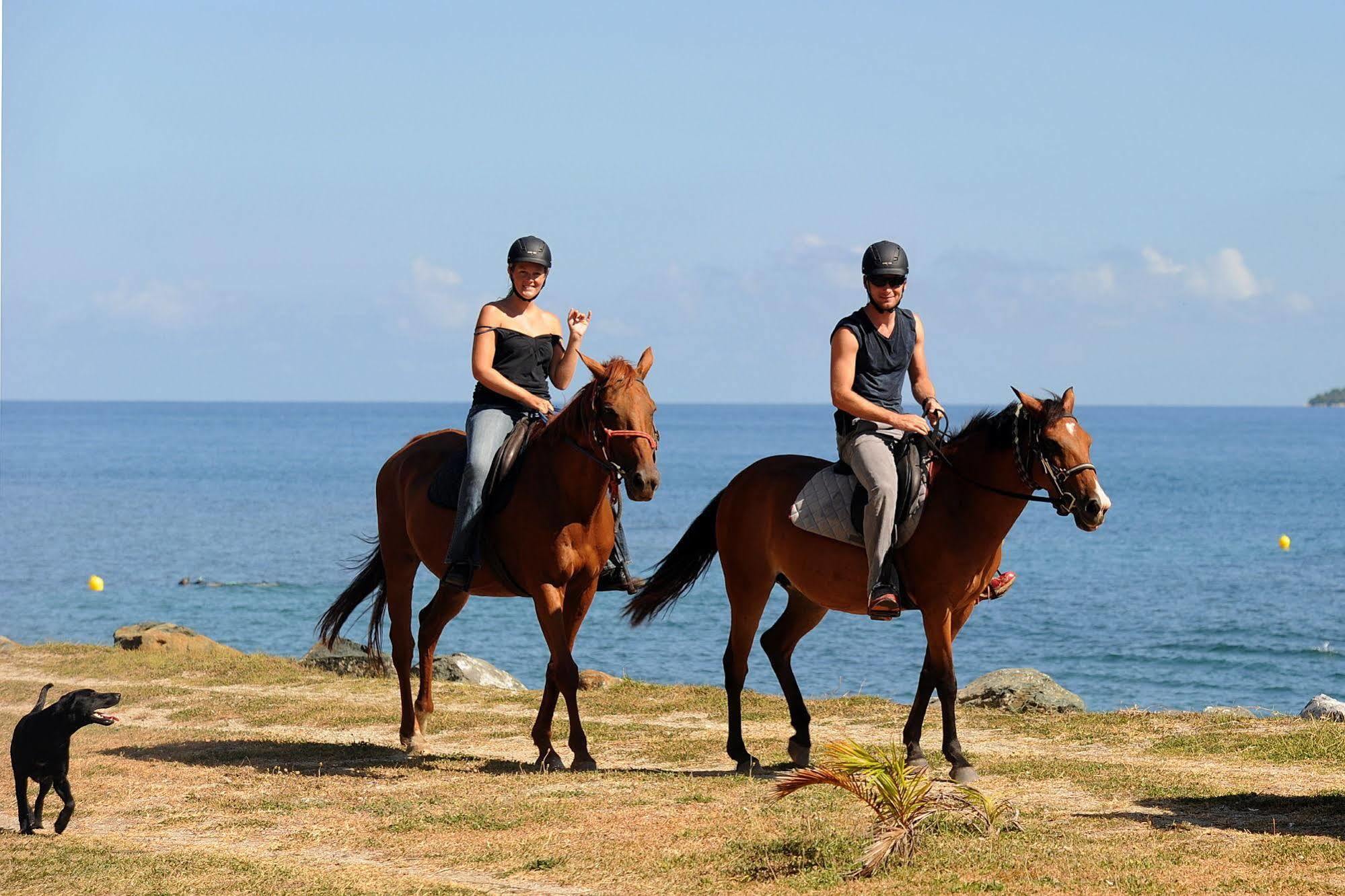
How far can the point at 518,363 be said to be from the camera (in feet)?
35.5

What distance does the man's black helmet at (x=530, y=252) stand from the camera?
10.7 meters

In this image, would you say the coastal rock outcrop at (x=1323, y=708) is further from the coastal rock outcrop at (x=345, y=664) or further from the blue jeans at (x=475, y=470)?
the coastal rock outcrop at (x=345, y=664)

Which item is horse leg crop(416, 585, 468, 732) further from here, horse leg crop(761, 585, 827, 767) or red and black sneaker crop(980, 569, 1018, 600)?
red and black sneaker crop(980, 569, 1018, 600)

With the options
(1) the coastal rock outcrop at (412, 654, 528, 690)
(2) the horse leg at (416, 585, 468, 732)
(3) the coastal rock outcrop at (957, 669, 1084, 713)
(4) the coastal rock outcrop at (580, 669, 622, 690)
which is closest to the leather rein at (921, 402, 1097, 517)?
(2) the horse leg at (416, 585, 468, 732)

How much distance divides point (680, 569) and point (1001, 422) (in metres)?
3.00

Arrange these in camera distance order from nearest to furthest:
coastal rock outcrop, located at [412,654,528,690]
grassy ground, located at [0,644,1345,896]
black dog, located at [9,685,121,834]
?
grassy ground, located at [0,644,1345,896] < black dog, located at [9,685,121,834] < coastal rock outcrop, located at [412,654,528,690]

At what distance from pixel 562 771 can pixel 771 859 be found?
3.04m

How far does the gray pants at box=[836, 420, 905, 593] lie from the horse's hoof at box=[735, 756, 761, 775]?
176 centimetres

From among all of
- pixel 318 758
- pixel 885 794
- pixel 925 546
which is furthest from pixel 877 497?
pixel 318 758

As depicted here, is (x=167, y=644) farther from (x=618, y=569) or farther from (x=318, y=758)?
(x=618, y=569)

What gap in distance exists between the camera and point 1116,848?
7.71 m

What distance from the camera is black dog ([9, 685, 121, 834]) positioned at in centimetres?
859

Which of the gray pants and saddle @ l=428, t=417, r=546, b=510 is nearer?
the gray pants

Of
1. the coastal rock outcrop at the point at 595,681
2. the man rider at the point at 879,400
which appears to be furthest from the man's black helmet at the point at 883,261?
the coastal rock outcrop at the point at 595,681
